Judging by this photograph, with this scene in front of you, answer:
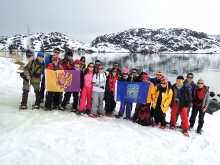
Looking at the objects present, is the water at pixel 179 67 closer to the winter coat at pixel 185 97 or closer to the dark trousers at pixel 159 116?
the winter coat at pixel 185 97

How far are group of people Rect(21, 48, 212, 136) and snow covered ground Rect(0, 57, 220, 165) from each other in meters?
0.59

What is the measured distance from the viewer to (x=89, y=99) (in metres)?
7.66

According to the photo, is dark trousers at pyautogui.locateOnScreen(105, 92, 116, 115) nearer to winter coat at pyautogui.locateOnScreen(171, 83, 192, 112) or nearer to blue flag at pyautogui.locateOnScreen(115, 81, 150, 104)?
blue flag at pyautogui.locateOnScreen(115, 81, 150, 104)

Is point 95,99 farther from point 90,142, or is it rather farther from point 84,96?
point 90,142

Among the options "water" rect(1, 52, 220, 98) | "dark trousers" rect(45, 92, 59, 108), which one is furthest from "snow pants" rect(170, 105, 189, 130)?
"water" rect(1, 52, 220, 98)

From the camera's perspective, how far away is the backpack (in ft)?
23.0

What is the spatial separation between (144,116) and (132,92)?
3.91 feet

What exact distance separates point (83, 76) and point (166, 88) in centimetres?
367

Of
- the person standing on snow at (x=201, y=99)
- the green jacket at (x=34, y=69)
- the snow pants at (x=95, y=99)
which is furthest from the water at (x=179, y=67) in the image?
the green jacket at (x=34, y=69)

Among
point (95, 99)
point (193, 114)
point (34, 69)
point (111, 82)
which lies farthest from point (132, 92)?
point (34, 69)

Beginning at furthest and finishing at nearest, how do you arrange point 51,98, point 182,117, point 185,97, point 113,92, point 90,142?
point 113,92, point 51,98, point 182,117, point 185,97, point 90,142

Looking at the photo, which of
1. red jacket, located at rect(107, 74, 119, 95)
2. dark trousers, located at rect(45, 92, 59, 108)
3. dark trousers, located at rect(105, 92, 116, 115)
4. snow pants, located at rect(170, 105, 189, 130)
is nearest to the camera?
snow pants, located at rect(170, 105, 189, 130)

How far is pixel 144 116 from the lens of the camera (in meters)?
7.08

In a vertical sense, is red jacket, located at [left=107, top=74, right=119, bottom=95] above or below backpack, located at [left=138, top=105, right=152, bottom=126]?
above
